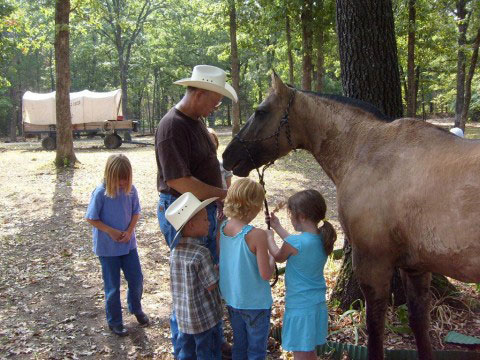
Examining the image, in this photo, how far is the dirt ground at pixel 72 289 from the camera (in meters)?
3.93

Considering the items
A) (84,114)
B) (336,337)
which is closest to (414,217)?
(336,337)

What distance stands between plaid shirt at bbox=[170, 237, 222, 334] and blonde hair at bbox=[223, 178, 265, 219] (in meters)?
0.37

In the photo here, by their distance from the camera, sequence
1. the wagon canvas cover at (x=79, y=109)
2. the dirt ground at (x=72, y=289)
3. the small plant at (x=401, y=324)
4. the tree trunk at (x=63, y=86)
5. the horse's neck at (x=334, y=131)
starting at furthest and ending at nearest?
the wagon canvas cover at (x=79, y=109) → the tree trunk at (x=63, y=86) → the dirt ground at (x=72, y=289) → the small plant at (x=401, y=324) → the horse's neck at (x=334, y=131)

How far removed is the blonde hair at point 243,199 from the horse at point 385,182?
0.60 metres

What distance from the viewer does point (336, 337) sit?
12.7 ft

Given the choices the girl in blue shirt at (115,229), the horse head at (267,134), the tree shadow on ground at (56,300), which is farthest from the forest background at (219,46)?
the horse head at (267,134)

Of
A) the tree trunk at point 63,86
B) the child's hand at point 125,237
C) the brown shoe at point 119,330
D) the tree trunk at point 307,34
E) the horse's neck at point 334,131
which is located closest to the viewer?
the horse's neck at point 334,131

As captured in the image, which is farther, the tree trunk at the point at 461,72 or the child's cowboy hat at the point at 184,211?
the tree trunk at the point at 461,72

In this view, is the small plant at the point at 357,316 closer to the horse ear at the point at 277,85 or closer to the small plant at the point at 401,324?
the small plant at the point at 401,324

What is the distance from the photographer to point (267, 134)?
347 centimetres

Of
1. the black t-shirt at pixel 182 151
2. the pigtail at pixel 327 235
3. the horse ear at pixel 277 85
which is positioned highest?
the horse ear at pixel 277 85

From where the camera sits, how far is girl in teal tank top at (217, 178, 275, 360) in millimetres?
2834

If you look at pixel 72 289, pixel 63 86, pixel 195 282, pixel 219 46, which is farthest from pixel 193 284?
pixel 219 46

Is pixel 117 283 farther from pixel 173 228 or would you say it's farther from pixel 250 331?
pixel 250 331
